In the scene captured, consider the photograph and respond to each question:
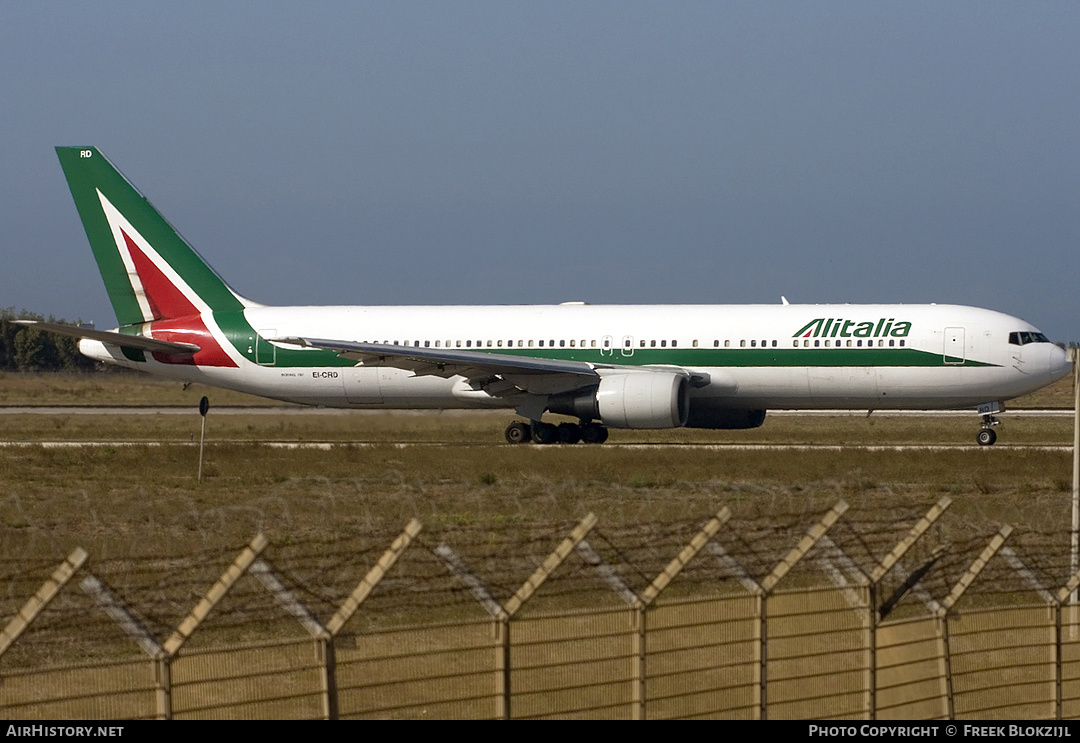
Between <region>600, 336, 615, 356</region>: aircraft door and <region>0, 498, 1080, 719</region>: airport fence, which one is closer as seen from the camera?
<region>0, 498, 1080, 719</region>: airport fence

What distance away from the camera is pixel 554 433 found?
32219mm

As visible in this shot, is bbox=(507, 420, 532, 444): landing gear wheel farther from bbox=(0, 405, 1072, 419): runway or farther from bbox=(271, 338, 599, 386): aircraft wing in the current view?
bbox=(0, 405, 1072, 419): runway

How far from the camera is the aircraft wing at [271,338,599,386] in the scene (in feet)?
97.3

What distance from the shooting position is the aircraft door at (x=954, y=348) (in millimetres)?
30109

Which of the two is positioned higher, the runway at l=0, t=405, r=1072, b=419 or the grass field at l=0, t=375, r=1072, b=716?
the runway at l=0, t=405, r=1072, b=419

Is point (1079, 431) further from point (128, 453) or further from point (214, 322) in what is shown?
point (214, 322)

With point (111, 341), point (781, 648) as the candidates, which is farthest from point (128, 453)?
point (781, 648)

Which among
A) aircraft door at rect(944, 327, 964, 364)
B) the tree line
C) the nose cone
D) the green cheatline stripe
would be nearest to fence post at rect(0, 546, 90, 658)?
aircraft door at rect(944, 327, 964, 364)

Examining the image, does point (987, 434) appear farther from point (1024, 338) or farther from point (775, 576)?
point (775, 576)

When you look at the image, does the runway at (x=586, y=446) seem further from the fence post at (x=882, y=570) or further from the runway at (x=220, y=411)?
the fence post at (x=882, y=570)

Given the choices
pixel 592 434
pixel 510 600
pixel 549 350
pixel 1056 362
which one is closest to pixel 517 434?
pixel 592 434

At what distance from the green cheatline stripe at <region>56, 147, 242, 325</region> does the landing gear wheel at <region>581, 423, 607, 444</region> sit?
31.1 ft

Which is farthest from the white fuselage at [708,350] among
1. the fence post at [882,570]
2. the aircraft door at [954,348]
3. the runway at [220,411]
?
the fence post at [882,570]
